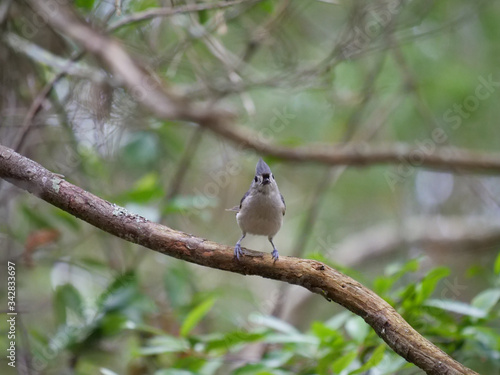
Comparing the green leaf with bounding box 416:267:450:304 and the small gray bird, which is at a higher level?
the small gray bird

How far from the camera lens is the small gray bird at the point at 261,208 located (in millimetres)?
2738

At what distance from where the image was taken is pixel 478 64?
5023 mm

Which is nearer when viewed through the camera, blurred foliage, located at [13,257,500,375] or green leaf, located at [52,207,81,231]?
blurred foliage, located at [13,257,500,375]

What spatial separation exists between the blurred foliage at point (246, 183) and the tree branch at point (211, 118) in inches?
5.5

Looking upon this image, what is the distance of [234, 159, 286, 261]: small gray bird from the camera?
2.74 metres

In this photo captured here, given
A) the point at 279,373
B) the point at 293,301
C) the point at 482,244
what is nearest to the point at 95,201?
the point at 279,373

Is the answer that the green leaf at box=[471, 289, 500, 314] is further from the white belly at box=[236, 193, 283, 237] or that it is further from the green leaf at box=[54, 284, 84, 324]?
the green leaf at box=[54, 284, 84, 324]

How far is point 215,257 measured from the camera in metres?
1.99

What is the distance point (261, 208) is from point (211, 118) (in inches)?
36.2

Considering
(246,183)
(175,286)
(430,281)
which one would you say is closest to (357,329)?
(430,281)

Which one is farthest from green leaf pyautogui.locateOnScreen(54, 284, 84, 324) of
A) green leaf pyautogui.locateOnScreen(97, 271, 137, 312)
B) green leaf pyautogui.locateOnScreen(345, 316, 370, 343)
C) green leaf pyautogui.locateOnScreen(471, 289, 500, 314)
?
green leaf pyautogui.locateOnScreen(471, 289, 500, 314)

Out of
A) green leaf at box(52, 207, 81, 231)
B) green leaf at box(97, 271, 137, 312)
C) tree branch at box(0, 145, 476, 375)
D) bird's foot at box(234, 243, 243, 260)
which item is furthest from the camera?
green leaf at box(52, 207, 81, 231)

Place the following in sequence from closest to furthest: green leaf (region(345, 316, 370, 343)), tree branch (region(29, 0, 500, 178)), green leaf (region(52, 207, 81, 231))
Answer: green leaf (region(345, 316, 370, 343))
tree branch (region(29, 0, 500, 178))
green leaf (region(52, 207, 81, 231))

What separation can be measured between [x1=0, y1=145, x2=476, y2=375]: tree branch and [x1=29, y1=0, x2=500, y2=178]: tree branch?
138 centimetres
